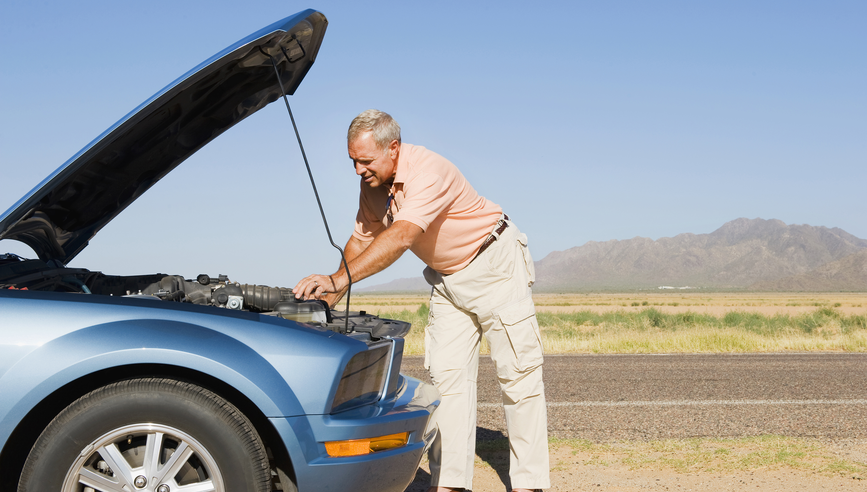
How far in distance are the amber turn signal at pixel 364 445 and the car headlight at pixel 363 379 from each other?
0.38 ft

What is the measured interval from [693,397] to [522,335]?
15.6ft

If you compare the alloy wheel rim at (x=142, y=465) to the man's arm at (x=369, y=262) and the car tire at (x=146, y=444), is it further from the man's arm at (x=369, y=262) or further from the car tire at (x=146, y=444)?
the man's arm at (x=369, y=262)

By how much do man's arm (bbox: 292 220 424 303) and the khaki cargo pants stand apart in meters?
0.69

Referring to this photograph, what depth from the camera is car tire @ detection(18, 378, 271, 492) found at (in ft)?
7.67

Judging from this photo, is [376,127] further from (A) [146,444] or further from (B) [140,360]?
(A) [146,444]

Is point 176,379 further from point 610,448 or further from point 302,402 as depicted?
point 610,448

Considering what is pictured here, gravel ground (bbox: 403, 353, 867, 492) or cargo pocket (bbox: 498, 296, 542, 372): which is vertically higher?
cargo pocket (bbox: 498, 296, 542, 372)

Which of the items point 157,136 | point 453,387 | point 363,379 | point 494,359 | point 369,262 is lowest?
point 453,387

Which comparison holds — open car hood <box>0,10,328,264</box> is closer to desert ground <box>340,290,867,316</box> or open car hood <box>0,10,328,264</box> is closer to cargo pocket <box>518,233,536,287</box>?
cargo pocket <box>518,233,536,287</box>

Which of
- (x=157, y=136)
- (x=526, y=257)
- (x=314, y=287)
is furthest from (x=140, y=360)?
(x=526, y=257)

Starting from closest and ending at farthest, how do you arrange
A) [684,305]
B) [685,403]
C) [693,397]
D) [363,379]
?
[363,379]
[685,403]
[693,397]
[684,305]

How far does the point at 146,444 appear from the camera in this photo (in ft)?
7.86

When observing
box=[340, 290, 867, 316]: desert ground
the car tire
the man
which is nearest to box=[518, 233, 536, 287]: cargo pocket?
the man

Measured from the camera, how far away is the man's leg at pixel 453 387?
12.8 ft
